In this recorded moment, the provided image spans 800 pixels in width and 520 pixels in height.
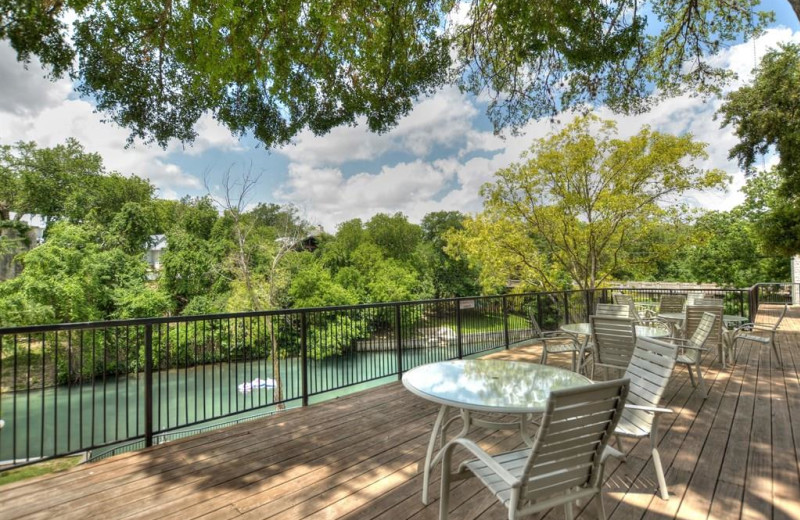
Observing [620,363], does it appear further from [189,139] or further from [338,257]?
[338,257]

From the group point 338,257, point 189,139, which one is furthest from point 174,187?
point 189,139

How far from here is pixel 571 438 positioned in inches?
58.2

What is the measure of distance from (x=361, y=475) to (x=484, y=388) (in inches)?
41.1

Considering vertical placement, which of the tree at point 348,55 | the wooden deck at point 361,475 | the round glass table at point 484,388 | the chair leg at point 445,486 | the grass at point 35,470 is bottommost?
the grass at point 35,470

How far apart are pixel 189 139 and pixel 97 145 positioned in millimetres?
29411

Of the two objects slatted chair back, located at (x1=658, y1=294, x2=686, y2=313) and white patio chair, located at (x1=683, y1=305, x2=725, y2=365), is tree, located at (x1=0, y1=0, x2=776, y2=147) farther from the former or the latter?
slatted chair back, located at (x1=658, y1=294, x2=686, y2=313)

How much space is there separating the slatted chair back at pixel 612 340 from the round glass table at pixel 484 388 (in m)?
1.51

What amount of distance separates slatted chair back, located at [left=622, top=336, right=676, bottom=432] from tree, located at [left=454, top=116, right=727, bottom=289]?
346 inches

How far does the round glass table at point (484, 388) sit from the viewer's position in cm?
201

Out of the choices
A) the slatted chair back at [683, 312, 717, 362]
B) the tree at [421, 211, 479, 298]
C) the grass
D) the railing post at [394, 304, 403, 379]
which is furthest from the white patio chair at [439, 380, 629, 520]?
the tree at [421, 211, 479, 298]

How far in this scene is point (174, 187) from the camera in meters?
34.4

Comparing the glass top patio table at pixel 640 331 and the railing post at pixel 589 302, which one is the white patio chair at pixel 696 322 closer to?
the glass top patio table at pixel 640 331

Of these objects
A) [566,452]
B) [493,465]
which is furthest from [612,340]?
[493,465]

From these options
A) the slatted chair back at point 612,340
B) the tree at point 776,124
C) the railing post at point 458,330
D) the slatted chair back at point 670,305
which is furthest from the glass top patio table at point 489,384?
the tree at point 776,124
